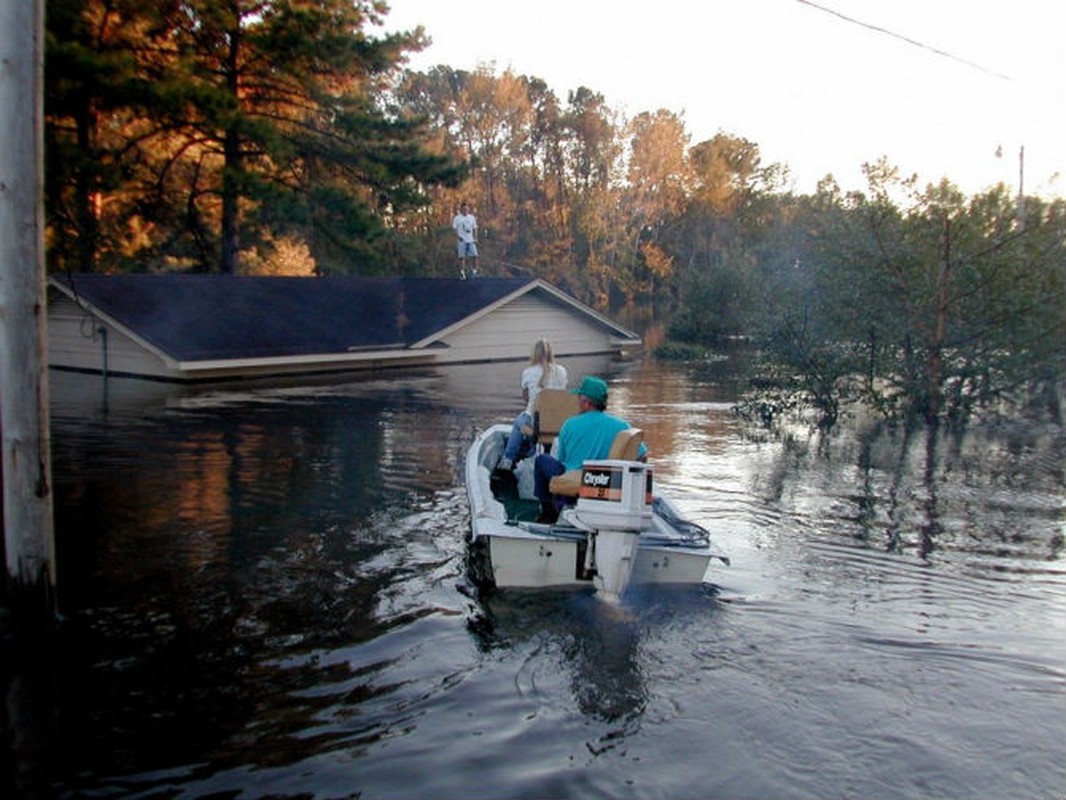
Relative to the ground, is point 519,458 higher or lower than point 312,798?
higher

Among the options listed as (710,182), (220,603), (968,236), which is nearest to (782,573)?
(220,603)

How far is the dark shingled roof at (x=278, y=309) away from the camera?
2261 centimetres

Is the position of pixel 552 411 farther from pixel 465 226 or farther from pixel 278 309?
pixel 465 226

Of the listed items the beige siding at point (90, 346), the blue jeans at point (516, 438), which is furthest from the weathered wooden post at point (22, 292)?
the beige siding at point (90, 346)

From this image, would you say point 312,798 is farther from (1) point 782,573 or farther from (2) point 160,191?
(2) point 160,191

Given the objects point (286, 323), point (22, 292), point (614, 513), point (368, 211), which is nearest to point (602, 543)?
point (614, 513)

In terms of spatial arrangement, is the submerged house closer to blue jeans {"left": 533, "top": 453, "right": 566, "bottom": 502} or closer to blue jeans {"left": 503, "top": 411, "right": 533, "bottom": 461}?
blue jeans {"left": 503, "top": 411, "right": 533, "bottom": 461}

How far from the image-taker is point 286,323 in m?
25.2

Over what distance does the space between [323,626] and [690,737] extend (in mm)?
2776

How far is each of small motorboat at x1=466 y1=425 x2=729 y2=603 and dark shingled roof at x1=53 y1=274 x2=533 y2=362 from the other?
51.0ft

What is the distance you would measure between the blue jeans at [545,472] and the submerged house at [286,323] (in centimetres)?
1286

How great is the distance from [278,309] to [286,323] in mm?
738

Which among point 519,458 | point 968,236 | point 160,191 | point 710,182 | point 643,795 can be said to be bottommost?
point 643,795

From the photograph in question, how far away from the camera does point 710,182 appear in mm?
72000
